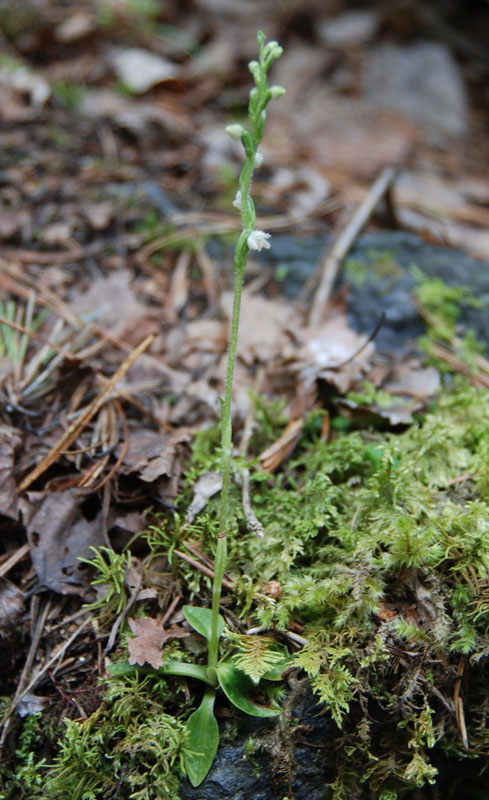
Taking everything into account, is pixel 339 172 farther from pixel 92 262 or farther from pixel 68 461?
pixel 68 461

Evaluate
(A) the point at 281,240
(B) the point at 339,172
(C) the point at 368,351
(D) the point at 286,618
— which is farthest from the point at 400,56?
(D) the point at 286,618

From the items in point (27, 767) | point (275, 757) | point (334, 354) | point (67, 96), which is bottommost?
point (27, 767)

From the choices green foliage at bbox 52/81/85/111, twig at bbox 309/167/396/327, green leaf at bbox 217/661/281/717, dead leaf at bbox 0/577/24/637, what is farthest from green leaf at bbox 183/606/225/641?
green foliage at bbox 52/81/85/111

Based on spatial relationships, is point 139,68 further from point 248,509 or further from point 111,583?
point 111,583

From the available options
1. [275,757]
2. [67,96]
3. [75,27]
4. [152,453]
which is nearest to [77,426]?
[152,453]

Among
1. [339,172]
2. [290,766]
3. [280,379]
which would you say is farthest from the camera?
[339,172]

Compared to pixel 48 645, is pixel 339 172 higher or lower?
higher

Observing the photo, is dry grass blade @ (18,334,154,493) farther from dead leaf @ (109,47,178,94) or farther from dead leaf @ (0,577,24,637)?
dead leaf @ (109,47,178,94)
